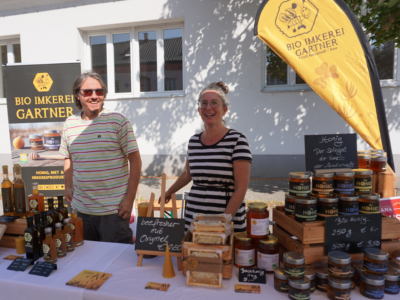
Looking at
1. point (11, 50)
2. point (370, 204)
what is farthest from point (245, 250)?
point (11, 50)

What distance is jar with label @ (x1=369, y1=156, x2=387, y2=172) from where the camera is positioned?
6.78ft

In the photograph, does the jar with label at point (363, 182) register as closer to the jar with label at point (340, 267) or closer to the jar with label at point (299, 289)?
the jar with label at point (340, 267)

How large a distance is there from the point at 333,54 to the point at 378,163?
4.92 feet

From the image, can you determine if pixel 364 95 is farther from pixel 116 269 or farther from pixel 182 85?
pixel 182 85

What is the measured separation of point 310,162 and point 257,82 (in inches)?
196

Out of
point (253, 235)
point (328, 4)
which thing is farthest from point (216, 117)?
point (328, 4)

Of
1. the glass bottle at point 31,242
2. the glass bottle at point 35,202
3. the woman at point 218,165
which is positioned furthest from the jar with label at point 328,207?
the glass bottle at point 35,202

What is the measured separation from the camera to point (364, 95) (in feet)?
9.52

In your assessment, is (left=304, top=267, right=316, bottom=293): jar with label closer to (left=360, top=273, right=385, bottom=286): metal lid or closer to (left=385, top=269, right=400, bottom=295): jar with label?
(left=360, top=273, right=385, bottom=286): metal lid

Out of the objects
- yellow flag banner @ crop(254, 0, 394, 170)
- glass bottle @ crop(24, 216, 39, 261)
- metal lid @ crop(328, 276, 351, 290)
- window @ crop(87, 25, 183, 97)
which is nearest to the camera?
metal lid @ crop(328, 276, 351, 290)

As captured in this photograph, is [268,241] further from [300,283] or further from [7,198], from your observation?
[7,198]

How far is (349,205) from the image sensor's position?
57.9 inches

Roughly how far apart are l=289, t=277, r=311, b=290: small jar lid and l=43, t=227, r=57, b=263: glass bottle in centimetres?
136

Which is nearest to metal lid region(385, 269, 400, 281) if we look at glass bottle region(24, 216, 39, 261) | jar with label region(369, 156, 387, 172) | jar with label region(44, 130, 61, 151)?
jar with label region(369, 156, 387, 172)
